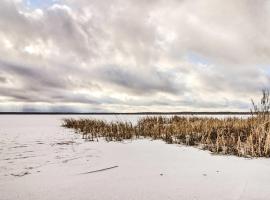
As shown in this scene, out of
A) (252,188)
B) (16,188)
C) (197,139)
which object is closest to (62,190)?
(16,188)

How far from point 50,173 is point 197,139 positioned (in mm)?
4894

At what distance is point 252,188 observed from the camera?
156 inches

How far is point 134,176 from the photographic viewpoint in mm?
4613

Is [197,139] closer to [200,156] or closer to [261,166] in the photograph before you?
[200,156]

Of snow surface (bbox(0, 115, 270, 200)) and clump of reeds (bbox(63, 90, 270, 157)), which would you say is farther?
clump of reeds (bbox(63, 90, 270, 157))

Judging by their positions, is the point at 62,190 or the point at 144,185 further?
the point at 144,185

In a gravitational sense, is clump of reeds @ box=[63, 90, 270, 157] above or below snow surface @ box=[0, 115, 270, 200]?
above

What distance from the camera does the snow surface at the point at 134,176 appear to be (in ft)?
12.1

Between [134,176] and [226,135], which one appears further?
[226,135]

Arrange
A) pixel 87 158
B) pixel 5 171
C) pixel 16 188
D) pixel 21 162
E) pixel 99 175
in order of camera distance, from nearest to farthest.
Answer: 1. pixel 16 188
2. pixel 99 175
3. pixel 5 171
4. pixel 21 162
5. pixel 87 158

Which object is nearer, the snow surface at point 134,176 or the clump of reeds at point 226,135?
the snow surface at point 134,176

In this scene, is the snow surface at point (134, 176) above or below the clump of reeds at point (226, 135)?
below

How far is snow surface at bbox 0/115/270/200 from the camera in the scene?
369 cm

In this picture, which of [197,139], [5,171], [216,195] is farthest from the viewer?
[197,139]
